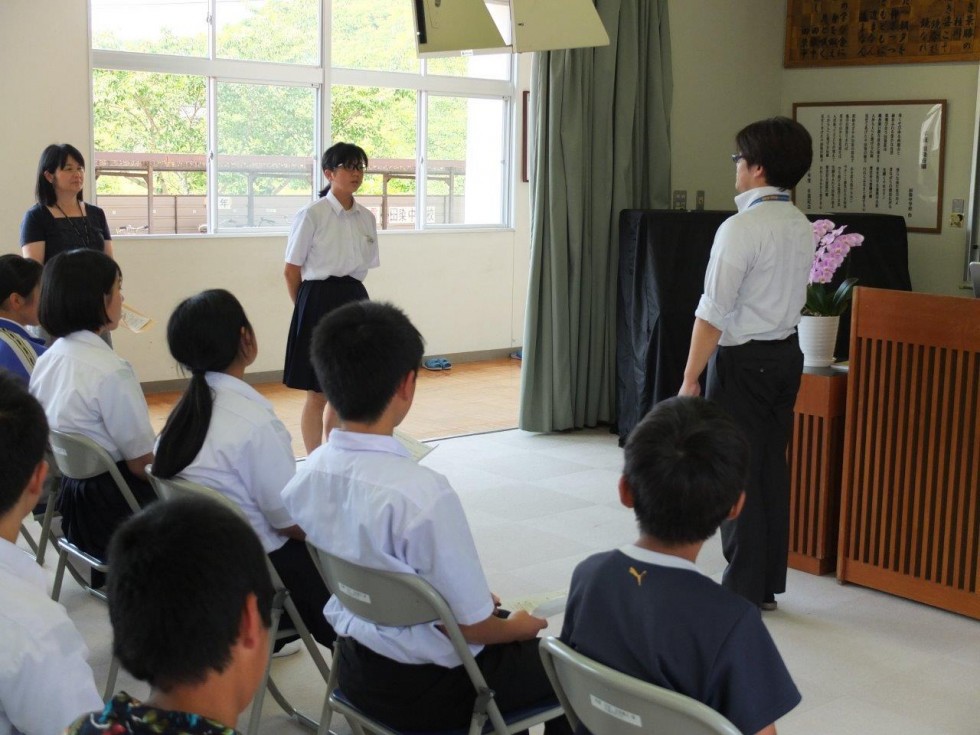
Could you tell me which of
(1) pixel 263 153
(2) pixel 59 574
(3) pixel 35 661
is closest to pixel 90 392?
(2) pixel 59 574

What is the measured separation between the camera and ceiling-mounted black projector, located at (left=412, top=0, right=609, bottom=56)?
323cm

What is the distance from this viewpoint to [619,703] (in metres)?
1.47

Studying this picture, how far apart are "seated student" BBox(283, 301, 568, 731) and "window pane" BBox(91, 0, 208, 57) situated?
5.08 m

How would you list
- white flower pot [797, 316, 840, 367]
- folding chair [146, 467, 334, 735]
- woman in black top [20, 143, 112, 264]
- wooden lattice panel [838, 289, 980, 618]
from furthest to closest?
1. woman in black top [20, 143, 112, 264]
2. white flower pot [797, 316, 840, 367]
3. wooden lattice panel [838, 289, 980, 618]
4. folding chair [146, 467, 334, 735]

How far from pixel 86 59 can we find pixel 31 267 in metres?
3.26

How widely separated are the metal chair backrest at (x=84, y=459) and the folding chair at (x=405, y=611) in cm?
83

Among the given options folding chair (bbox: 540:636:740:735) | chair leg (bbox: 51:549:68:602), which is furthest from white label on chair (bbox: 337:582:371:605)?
chair leg (bbox: 51:549:68:602)

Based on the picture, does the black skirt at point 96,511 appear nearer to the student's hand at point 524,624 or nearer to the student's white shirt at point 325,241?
the student's hand at point 524,624

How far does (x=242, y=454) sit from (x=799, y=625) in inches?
74.1

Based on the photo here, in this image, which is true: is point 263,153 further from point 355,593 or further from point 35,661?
point 35,661

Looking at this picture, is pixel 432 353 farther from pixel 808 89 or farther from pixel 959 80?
pixel 959 80

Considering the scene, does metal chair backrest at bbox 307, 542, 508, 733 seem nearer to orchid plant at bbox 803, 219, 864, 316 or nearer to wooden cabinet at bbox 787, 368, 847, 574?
wooden cabinet at bbox 787, 368, 847, 574

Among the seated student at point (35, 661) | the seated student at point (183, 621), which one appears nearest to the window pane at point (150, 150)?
the seated student at point (35, 661)

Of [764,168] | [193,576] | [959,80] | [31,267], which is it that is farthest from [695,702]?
[959,80]
